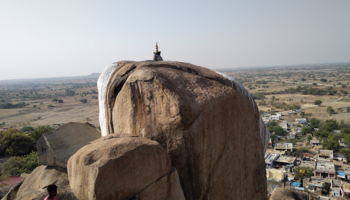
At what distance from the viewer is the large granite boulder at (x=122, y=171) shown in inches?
161

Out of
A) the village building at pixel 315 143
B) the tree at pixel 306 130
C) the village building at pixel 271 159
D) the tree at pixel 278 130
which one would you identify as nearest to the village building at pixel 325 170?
the village building at pixel 271 159

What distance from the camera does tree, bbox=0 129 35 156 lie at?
2236 centimetres

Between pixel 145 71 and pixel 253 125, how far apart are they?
3573mm

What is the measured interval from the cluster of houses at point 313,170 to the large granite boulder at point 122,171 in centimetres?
2575

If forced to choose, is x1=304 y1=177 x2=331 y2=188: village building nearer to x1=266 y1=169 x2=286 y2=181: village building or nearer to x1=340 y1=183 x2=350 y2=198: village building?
x1=340 y1=183 x2=350 y2=198: village building

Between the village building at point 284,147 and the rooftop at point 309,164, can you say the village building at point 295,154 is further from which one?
the rooftop at point 309,164

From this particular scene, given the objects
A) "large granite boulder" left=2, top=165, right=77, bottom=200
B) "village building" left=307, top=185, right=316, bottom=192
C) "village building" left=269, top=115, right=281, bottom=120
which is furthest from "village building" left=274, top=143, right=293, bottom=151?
"large granite boulder" left=2, top=165, right=77, bottom=200

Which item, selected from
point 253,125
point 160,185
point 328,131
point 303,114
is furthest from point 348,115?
point 160,185

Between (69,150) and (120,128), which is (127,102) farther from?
(69,150)

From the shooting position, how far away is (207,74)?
22.0 ft

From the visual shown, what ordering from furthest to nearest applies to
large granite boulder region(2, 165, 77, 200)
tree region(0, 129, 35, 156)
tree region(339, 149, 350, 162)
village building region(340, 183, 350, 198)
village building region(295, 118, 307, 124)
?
village building region(295, 118, 307, 124) → tree region(339, 149, 350, 162) → village building region(340, 183, 350, 198) → tree region(0, 129, 35, 156) → large granite boulder region(2, 165, 77, 200)

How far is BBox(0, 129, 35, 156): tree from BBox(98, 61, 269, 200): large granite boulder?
66.6 feet

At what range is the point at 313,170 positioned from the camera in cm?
3006

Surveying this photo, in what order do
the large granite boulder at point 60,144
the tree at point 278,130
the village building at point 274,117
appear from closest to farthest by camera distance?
the large granite boulder at point 60,144
the tree at point 278,130
the village building at point 274,117
